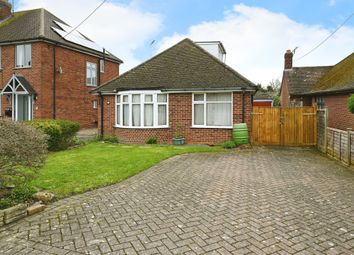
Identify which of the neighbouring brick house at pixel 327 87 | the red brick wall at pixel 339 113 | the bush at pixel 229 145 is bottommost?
the bush at pixel 229 145

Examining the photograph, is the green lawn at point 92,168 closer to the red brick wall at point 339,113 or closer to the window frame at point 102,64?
the red brick wall at point 339,113

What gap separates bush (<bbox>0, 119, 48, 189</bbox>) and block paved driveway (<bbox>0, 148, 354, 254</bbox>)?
3.23 ft

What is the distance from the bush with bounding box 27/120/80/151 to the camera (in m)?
12.4

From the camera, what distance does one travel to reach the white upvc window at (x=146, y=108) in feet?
51.1

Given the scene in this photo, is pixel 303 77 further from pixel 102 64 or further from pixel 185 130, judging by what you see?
pixel 102 64

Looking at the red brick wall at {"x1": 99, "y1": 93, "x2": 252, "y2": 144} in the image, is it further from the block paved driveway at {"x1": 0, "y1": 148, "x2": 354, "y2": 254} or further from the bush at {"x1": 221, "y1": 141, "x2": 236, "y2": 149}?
the block paved driveway at {"x1": 0, "y1": 148, "x2": 354, "y2": 254}

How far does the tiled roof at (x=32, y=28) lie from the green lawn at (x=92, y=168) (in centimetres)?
1224

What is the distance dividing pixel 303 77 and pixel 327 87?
669cm

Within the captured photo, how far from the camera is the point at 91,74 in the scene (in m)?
25.0

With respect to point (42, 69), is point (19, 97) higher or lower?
lower

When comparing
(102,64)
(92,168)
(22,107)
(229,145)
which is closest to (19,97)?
(22,107)

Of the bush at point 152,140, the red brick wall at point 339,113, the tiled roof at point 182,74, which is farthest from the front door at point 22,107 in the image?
the red brick wall at point 339,113

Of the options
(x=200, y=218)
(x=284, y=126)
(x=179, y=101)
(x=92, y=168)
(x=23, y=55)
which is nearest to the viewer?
(x=200, y=218)

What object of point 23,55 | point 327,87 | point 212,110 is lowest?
point 212,110
